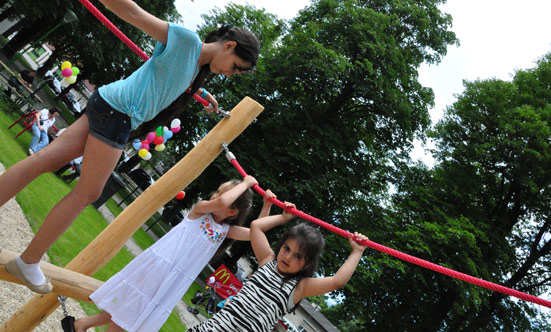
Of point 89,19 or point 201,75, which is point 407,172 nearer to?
point 89,19

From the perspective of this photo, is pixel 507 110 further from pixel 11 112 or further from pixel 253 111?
pixel 11 112

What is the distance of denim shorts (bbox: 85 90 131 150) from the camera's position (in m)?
2.16

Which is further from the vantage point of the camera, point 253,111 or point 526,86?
point 526,86

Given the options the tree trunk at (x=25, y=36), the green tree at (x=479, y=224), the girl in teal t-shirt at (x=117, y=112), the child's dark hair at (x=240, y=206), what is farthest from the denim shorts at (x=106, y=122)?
the tree trunk at (x=25, y=36)

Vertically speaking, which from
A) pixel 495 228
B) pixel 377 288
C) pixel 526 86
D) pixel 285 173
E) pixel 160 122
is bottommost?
pixel 160 122

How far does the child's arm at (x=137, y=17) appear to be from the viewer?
1.95 m

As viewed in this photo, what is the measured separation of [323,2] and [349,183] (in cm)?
616

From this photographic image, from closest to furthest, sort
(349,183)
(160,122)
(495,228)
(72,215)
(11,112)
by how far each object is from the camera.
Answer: (72,215)
(160,122)
(11,112)
(495,228)
(349,183)

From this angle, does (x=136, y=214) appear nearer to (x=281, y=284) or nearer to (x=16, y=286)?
(x=281, y=284)

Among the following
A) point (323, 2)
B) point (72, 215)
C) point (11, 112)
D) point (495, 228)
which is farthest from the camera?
point (323, 2)

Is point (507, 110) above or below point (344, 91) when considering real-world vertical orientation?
above

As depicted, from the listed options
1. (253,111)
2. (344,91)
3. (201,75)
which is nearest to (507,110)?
(344,91)

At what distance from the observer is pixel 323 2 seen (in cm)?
1593

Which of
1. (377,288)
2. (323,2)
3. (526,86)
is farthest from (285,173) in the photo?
(526,86)
